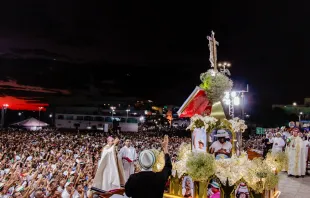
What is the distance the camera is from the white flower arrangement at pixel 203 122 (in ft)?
27.2

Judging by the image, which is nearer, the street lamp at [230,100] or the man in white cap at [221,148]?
the man in white cap at [221,148]

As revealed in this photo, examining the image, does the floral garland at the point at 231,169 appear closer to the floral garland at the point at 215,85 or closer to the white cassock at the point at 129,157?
the floral garland at the point at 215,85

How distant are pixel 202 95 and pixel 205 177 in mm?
2941

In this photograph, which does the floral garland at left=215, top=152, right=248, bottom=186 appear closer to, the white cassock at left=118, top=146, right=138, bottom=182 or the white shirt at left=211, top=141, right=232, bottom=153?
the white shirt at left=211, top=141, right=232, bottom=153

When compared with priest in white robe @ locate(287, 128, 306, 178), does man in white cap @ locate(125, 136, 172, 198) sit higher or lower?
higher

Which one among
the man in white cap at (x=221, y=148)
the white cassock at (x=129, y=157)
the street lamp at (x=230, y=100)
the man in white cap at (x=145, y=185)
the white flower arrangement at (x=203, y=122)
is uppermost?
the street lamp at (x=230, y=100)

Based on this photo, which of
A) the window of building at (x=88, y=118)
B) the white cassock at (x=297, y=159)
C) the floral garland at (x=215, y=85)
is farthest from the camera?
the window of building at (x=88, y=118)

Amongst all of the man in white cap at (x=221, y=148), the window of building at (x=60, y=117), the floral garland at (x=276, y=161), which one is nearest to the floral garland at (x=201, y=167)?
the man in white cap at (x=221, y=148)

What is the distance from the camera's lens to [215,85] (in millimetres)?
8797

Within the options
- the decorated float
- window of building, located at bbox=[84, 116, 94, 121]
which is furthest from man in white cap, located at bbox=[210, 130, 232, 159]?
window of building, located at bbox=[84, 116, 94, 121]

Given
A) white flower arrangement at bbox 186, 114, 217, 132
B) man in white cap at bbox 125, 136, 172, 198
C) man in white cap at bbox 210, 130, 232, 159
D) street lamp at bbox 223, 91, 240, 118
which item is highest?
street lamp at bbox 223, 91, 240, 118

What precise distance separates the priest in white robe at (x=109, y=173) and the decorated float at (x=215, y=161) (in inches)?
46.8

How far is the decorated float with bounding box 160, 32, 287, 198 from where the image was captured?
7.00m

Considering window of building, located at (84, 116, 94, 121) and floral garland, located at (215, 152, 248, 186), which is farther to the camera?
window of building, located at (84, 116, 94, 121)
